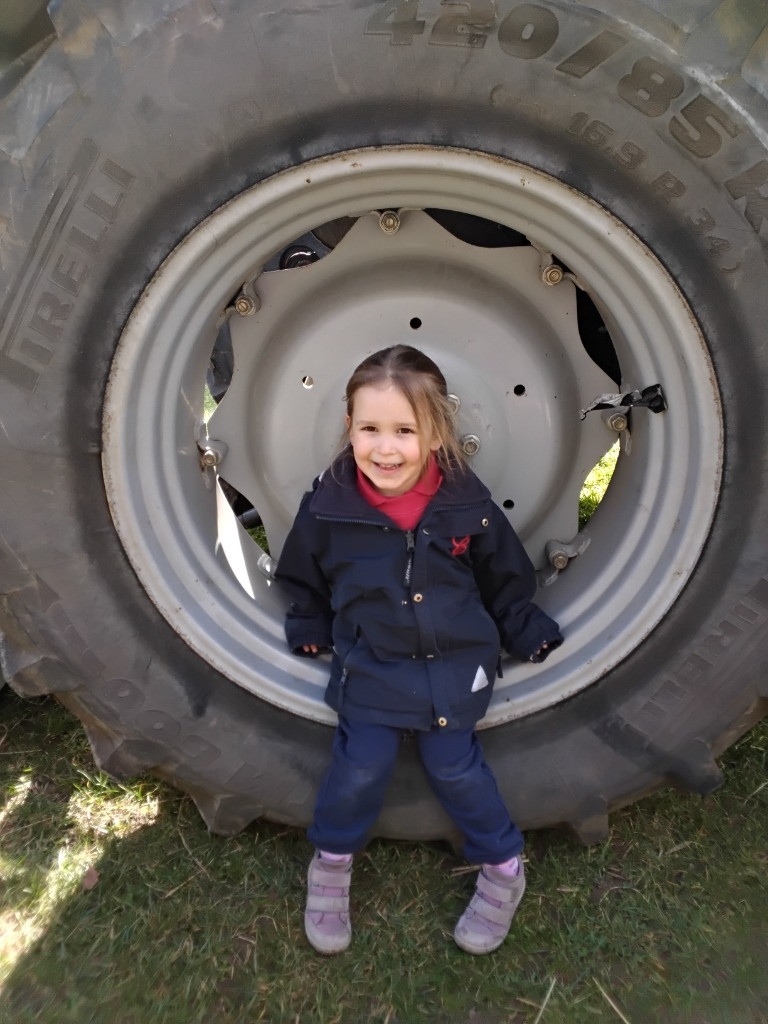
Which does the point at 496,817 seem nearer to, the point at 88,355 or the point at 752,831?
the point at 752,831

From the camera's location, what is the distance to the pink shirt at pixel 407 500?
5.29 feet

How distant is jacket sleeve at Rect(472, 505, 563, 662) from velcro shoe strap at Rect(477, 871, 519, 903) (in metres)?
0.44

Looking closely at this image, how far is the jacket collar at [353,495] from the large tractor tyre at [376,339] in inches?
6.2

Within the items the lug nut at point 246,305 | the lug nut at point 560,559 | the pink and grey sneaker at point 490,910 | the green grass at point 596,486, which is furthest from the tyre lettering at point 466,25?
the green grass at point 596,486

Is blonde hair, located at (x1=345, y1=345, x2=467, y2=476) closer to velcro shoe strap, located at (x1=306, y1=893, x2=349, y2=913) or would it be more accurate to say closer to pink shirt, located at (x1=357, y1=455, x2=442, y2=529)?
pink shirt, located at (x1=357, y1=455, x2=442, y2=529)

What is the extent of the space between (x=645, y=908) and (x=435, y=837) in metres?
0.44

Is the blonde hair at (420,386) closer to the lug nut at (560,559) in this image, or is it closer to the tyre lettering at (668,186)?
the lug nut at (560,559)

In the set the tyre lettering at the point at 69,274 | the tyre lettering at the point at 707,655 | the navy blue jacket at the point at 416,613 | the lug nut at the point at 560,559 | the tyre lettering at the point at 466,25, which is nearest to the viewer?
the tyre lettering at the point at 466,25

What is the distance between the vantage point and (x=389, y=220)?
1.62m

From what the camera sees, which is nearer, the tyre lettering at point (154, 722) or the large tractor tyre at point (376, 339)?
the large tractor tyre at point (376, 339)

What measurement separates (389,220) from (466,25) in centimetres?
44

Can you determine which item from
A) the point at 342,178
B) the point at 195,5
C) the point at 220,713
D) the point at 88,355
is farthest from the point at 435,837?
the point at 195,5

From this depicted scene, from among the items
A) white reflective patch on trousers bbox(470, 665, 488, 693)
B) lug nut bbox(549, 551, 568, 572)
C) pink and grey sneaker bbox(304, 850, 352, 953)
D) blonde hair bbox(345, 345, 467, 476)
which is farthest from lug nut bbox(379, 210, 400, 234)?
pink and grey sneaker bbox(304, 850, 352, 953)

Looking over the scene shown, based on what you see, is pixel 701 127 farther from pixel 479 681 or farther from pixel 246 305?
pixel 479 681
